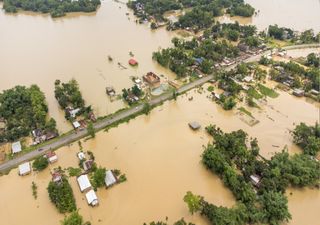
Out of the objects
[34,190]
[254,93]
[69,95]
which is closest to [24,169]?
[34,190]

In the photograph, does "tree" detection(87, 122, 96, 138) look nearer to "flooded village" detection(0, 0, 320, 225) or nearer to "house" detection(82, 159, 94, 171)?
"flooded village" detection(0, 0, 320, 225)

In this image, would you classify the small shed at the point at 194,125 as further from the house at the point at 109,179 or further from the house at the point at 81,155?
the house at the point at 81,155

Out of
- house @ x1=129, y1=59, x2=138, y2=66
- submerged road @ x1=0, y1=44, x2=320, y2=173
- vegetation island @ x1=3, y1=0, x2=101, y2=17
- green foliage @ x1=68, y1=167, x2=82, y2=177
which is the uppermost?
vegetation island @ x1=3, y1=0, x2=101, y2=17

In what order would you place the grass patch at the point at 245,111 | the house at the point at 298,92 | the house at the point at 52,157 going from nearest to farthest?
the house at the point at 52,157 < the grass patch at the point at 245,111 < the house at the point at 298,92

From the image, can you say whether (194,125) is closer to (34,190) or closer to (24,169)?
(34,190)

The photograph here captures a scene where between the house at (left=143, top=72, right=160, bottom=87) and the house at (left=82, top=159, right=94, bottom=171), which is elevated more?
the house at (left=143, top=72, right=160, bottom=87)

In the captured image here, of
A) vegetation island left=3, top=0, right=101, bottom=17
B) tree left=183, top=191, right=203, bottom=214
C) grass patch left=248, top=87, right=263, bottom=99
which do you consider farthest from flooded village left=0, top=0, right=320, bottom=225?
vegetation island left=3, top=0, right=101, bottom=17

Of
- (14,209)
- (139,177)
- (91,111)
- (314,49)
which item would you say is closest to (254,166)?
(139,177)

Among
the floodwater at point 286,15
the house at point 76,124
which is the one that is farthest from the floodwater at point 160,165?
the floodwater at point 286,15
